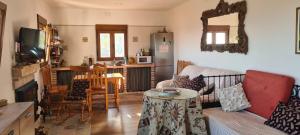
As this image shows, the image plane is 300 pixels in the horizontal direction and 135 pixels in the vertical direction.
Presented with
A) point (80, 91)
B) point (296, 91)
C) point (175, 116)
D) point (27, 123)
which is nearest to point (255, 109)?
point (296, 91)

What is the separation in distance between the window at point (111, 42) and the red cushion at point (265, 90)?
4.27 meters

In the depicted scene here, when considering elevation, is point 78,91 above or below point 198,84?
below

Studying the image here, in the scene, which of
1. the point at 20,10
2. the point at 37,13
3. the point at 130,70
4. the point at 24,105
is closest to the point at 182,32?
the point at 130,70

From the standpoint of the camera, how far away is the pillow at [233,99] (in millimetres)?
3244

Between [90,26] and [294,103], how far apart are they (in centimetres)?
546

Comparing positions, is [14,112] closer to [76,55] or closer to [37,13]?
[37,13]

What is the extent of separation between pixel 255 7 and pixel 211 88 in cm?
143

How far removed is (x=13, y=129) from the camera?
1939 mm

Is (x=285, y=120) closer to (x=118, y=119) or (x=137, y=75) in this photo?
(x=118, y=119)

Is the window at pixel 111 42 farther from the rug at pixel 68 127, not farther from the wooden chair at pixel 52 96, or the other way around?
the rug at pixel 68 127

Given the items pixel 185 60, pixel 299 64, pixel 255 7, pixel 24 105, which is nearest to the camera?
pixel 24 105

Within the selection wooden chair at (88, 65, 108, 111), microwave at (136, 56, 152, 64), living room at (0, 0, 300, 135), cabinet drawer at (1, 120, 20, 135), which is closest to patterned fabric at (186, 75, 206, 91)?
living room at (0, 0, 300, 135)

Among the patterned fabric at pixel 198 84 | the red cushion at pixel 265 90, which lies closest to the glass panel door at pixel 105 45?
the patterned fabric at pixel 198 84

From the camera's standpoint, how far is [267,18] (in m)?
3.25
